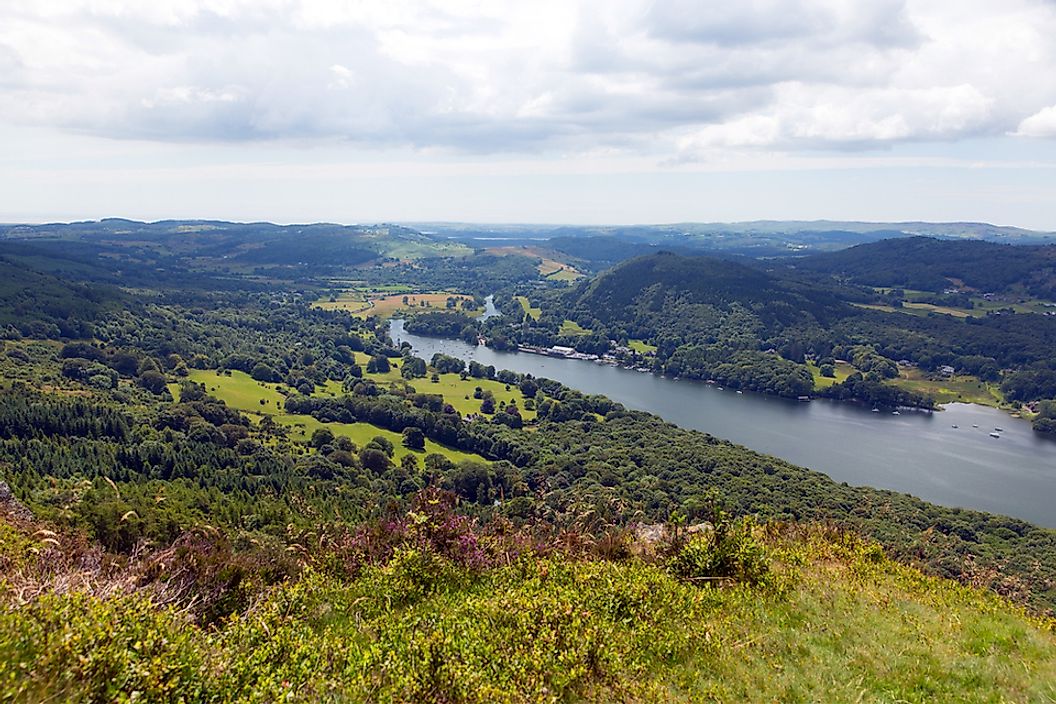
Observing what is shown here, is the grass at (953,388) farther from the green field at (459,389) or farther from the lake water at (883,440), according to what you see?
the green field at (459,389)

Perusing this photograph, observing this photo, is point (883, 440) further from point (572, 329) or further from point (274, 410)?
point (572, 329)

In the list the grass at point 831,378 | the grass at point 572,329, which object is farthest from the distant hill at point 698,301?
the grass at point 831,378

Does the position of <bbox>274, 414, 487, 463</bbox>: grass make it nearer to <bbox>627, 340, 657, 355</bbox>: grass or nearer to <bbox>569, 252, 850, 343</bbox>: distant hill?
<bbox>627, 340, 657, 355</bbox>: grass

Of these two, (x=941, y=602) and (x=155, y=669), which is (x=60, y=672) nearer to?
(x=155, y=669)

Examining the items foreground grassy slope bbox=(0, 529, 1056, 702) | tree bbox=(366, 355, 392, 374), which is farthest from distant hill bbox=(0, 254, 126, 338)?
foreground grassy slope bbox=(0, 529, 1056, 702)

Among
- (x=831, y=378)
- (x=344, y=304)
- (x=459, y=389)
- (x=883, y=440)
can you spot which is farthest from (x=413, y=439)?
(x=344, y=304)

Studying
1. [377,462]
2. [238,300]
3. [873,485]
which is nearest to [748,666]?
[377,462]

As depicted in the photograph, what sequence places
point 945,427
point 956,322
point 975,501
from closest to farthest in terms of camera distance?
point 975,501, point 945,427, point 956,322
